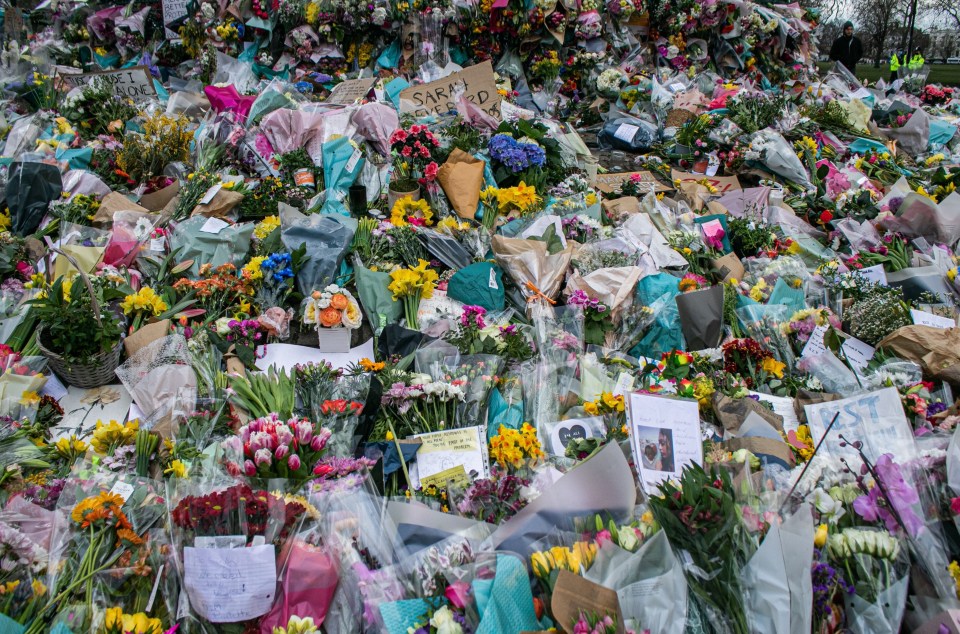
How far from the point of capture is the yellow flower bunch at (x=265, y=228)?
13.9ft

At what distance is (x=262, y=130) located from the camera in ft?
18.0

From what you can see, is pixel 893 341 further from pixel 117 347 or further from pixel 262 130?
pixel 262 130

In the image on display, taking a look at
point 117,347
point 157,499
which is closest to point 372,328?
point 117,347

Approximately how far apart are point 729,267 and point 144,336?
11.9 ft

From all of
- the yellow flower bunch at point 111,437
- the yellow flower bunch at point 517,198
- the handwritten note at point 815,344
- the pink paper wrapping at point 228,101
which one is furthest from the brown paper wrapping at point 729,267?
the pink paper wrapping at point 228,101

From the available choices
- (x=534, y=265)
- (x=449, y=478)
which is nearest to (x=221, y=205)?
(x=534, y=265)

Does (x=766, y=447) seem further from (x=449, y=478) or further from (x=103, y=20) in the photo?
(x=103, y=20)

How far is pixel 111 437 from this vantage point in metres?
2.47

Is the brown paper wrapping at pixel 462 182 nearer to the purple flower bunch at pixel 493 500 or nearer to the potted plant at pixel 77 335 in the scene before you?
the potted plant at pixel 77 335

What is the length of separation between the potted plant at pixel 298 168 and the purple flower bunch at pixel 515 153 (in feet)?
4.78

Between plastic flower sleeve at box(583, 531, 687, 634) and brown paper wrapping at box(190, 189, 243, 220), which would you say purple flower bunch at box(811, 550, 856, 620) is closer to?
plastic flower sleeve at box(583, 531, 687, 634)

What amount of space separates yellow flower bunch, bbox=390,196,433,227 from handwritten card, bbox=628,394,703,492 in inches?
99.7

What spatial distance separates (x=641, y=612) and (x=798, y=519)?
47 centimetres

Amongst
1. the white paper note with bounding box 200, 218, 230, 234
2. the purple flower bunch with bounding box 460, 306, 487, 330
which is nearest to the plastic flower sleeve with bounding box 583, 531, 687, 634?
the purple flower bunch with bounding box 460, 306, 487, 330
